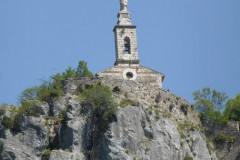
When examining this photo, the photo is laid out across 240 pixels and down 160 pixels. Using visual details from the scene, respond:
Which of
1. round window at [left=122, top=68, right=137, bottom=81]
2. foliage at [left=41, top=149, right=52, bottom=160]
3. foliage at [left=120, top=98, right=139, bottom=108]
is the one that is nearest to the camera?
foliage at [left=41, top=149, right=52, bottom=160]

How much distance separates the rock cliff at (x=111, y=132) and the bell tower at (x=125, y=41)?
10612 mm

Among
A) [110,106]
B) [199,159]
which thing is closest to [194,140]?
[199,159]

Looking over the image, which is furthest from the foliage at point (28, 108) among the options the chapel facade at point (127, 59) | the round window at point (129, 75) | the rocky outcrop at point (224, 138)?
the rocky outcrop at point (224, 138)

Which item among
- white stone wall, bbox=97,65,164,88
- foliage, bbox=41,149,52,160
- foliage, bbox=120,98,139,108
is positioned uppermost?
white stone wall, bbox=97,65,164,88

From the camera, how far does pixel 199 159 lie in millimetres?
115312

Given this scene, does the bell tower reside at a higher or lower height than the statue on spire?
lower

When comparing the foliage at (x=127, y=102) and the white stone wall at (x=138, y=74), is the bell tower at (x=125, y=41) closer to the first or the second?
the white stone wall at (x=138, y=74)

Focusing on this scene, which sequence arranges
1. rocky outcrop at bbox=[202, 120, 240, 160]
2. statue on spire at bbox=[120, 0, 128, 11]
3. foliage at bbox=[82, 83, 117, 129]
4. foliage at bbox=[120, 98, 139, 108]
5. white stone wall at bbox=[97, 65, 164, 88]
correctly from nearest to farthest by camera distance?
foliage at bbox=[82, 83, 117, 129]
foliage at bbox=[120, 98, 139, 108]
rocky outcrop at bbox=[202, 120, 240, 160]
white stone wall at bbox=[97, 65, 164, 88]
statue on spire at bbox=[120, 0, 128, 11]

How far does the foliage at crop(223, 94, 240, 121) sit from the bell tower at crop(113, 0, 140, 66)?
11.6m

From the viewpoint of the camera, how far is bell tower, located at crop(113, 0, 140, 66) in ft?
424

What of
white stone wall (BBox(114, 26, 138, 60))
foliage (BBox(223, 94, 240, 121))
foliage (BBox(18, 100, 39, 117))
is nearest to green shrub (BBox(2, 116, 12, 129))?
foliage (BBox(18, 100, 39, 117))

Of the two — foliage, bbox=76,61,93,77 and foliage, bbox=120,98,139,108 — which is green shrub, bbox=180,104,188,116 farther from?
foliage, bbox=76,61,93,77

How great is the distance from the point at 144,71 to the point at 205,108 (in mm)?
8153

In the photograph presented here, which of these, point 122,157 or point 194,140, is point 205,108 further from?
point 122,157
